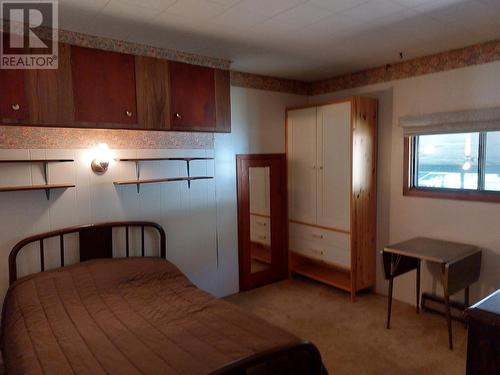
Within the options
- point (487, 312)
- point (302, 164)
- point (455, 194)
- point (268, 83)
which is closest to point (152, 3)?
point (268, 83)

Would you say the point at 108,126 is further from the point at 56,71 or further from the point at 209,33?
the point at 209,33

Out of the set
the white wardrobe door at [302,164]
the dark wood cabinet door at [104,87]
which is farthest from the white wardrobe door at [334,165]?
the dark wood cabinet door at [104,87]

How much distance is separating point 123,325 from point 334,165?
251 cm

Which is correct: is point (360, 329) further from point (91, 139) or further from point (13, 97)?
point (13, 97)

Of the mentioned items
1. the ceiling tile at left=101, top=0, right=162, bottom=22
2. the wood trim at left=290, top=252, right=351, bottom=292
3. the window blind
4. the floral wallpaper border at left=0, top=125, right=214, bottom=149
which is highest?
the ceiling tile at left=101, top=0, right=162, bottom=22

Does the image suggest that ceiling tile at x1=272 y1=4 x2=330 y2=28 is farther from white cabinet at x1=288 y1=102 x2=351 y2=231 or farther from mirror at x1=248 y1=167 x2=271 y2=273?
mirror at x1=248 y1=167 x2=271 y2=273

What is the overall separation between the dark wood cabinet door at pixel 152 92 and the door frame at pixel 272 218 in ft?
3.76

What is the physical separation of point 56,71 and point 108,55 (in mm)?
376

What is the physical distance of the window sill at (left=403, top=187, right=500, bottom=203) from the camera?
9.45 feet

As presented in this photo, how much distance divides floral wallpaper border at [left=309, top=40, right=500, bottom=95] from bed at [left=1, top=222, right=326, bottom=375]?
2.70 m

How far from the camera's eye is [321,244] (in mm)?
3832

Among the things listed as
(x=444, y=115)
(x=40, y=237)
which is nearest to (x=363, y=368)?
(x=444, y=115)

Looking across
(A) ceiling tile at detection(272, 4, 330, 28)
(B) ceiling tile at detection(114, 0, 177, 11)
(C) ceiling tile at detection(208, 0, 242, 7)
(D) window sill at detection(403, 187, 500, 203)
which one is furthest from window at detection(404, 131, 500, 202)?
(B) ceiling tile at detection(114, 0, 177, 11)

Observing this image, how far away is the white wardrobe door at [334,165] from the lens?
349cm
